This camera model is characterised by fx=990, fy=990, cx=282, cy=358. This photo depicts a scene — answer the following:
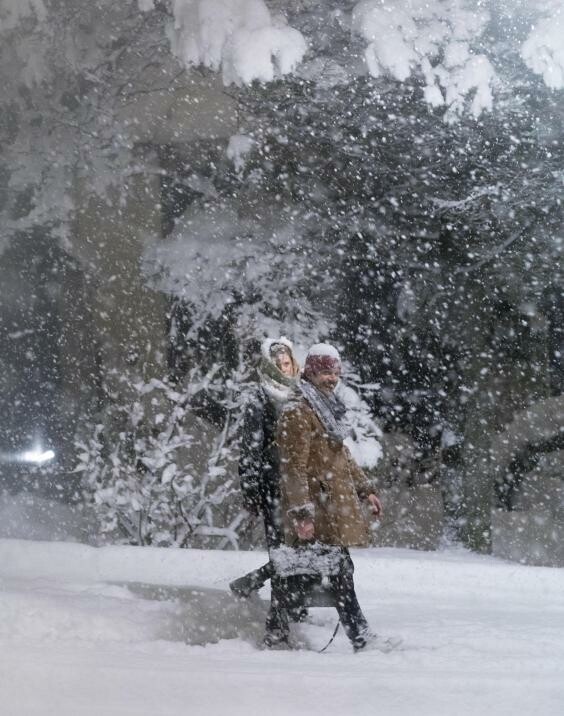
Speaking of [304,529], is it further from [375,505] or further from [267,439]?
[267,439]

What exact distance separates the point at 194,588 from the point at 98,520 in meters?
3.52

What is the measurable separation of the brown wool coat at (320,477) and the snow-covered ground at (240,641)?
53cm

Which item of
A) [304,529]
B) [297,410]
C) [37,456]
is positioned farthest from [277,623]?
[37,456]

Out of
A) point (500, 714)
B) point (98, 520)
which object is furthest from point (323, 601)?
point (98, 520)

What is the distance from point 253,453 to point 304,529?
0.67m

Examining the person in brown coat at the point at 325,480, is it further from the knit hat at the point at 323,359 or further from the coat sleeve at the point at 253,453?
the coat sleeve at the point at 253,453

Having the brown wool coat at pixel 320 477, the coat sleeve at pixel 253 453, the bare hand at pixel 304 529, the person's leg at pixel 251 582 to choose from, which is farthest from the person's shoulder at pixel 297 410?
the person's leg at pixel 251 582

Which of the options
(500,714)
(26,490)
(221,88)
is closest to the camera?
(500,714)

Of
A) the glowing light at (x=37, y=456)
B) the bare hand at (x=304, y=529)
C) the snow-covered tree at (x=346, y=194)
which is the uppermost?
the snow-covered tree at (x=346, y=194)

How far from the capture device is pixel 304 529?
13.4 ft

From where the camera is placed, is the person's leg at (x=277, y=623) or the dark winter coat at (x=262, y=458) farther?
the dark winter coat at (x=262, y=458)

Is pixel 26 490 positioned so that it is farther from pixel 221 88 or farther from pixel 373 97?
pixel 373 97

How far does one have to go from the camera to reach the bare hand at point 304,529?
13.4ft

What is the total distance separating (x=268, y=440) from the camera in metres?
4.66
